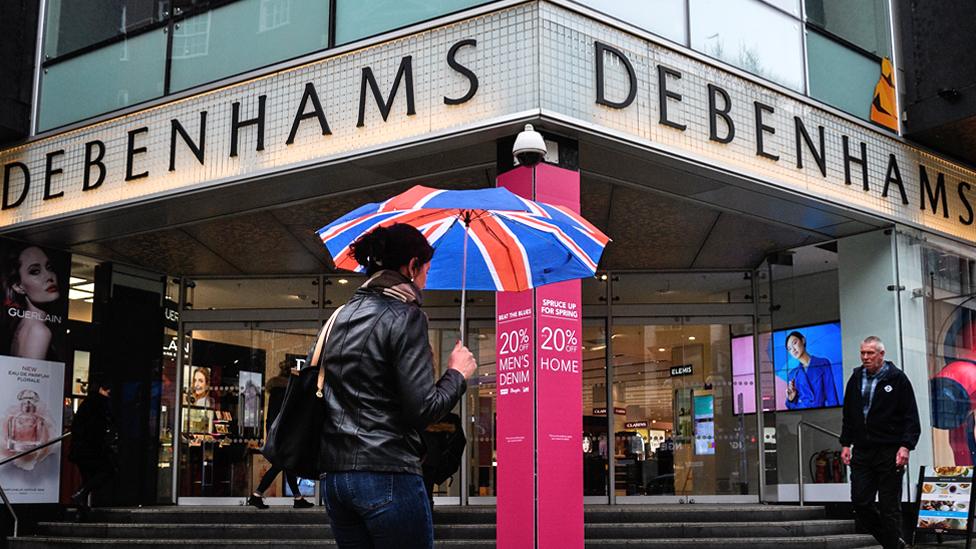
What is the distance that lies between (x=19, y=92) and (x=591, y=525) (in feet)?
25.9

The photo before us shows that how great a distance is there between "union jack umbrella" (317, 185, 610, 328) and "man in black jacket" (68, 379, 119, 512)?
771 centimetres

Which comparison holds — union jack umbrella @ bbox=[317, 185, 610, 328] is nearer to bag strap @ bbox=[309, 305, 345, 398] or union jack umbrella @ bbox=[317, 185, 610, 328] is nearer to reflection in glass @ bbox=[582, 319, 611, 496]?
bag strap @ bbox=[309, 305, 345, 398]

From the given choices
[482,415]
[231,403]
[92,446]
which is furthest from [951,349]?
[92,446]

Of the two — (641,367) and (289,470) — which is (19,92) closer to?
(641,367)

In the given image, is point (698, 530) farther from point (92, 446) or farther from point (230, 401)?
point (230, 401)

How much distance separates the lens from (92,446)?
38.6 ft

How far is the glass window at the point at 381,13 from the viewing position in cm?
904

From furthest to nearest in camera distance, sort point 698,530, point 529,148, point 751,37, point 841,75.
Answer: point 841,75, point 698,530, point 751,37, point 529,148

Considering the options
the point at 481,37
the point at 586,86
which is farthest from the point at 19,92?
the point at 586,86

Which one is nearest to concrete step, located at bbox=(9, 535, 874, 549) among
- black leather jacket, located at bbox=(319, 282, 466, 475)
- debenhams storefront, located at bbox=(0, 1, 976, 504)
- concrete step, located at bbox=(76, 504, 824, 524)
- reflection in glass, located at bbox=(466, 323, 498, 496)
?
concrete step, located at bbox=(76, 504, 824, 524)

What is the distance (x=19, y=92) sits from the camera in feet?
39.2

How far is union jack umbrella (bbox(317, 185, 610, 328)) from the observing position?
5125 millimetres

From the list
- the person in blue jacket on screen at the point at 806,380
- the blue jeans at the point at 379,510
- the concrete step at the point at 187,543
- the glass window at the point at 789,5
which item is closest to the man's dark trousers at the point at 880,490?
the concrete step at the point at 187,543

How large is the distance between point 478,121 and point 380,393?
565 cm
